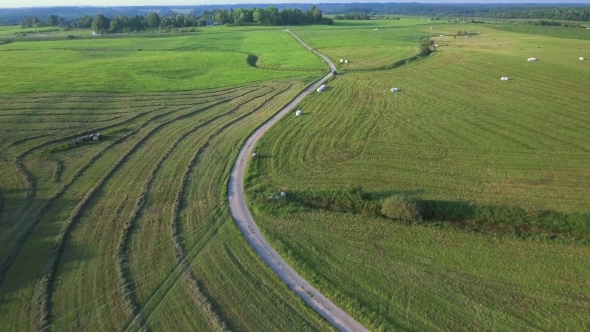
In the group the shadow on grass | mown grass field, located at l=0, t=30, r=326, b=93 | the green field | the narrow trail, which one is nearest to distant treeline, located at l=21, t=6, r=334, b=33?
mown grass field, located at l=0, t=30, r=326, b=93

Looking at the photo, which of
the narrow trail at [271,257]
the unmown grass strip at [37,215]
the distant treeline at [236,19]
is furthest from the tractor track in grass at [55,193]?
the distant treeline at [236,19]

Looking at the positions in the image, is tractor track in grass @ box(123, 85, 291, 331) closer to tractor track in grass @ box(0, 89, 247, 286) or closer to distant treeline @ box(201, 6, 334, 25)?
tractor track in grass @ box(0, 89, 247, 286)

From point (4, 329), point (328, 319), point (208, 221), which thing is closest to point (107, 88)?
point (208, 221)

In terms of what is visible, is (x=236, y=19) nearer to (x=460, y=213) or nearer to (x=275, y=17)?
(x=275, y=17)

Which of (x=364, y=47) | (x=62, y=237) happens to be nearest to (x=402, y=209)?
(x=62, y=237)

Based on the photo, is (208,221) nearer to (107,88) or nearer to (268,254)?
(268,254)
